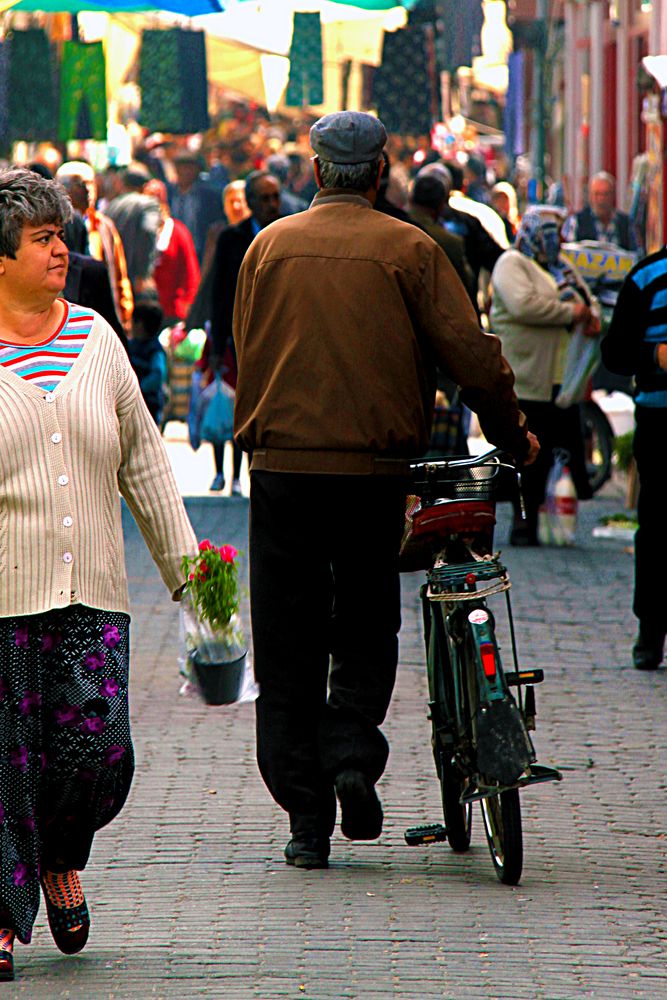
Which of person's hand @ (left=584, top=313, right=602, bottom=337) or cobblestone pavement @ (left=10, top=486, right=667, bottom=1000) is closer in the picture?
cobblestone pavement @ (left=10, top=486, right=667, bottom=1000)

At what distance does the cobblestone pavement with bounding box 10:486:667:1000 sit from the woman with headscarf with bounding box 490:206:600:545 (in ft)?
13.4

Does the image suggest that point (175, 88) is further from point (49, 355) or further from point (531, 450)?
point (49, 355)

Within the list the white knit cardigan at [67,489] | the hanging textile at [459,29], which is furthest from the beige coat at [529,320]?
the hanging textile at [459,29]

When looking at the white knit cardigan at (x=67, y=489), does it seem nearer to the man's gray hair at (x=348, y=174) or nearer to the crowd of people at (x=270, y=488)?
the crowd of people at (x=270, y=488)

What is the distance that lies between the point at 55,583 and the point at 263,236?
1.40 m

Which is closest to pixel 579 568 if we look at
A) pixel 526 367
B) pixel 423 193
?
pixel 526 367

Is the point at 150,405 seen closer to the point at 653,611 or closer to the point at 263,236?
the point at 653,611

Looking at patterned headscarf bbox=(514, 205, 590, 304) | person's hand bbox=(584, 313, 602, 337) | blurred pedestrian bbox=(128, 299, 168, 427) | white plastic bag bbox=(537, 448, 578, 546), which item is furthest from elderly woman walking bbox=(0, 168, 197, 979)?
blurred pedestrian bbox=(128, 299, 168, 427)

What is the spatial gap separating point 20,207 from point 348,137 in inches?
46.1

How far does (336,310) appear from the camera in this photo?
18.4 ft

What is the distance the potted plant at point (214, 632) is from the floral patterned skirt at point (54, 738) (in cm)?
17

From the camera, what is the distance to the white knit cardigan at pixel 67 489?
4.79 meters

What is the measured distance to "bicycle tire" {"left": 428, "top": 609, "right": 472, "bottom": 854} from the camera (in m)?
5.86

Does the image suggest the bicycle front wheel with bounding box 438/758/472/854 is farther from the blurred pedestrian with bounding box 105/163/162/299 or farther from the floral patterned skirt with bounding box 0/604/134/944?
the blurred pedestrian with bounding box 105/163/162/299
